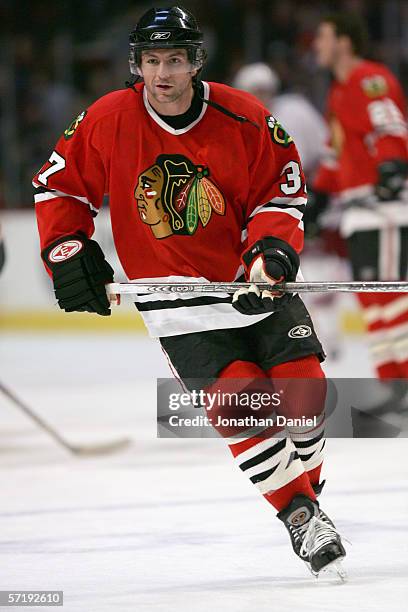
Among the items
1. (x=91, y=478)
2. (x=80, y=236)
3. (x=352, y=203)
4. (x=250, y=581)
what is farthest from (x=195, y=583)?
(x=352, y=203)

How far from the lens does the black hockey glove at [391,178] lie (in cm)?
451

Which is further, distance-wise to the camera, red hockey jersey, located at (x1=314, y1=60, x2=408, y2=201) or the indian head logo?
red hockey jersey, located at (x1=314, y1=60, x2=408, y2=201)

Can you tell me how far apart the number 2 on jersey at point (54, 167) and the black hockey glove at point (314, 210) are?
270 cm

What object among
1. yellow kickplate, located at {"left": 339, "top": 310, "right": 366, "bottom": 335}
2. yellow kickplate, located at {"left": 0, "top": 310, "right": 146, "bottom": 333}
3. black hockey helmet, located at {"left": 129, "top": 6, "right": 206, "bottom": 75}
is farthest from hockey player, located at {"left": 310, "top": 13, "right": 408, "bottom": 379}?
yellow kickplate, located at {"left": 0, "top": 310, "right": 146, "bottom": 333}

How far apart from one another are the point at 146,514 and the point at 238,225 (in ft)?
2.99

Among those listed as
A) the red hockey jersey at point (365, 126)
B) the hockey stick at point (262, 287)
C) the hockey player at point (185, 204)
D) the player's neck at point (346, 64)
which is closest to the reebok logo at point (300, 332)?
the hockey player at point (185, 204)

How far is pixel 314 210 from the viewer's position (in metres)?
5.16

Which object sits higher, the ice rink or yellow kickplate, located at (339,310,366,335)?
the ice rink

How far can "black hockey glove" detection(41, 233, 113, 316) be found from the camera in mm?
2375

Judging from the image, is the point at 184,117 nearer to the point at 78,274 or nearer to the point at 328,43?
the point at 78,274

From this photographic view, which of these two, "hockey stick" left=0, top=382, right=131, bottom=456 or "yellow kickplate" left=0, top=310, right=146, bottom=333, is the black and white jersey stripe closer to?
"hockey stick" left=0, top=382, right=131, bottom=456

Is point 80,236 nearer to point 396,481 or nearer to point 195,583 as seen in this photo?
point 195,583

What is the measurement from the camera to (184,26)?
240 centimetres

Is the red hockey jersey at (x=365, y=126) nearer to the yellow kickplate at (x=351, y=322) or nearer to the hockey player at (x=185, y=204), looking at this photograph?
the hockey player at (x=185, y=204)
